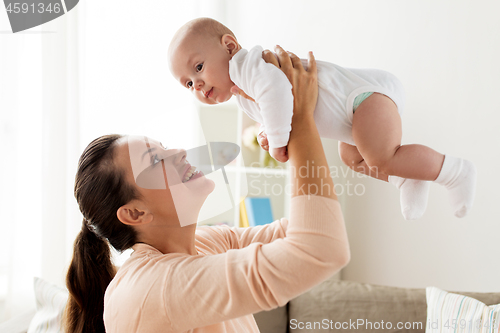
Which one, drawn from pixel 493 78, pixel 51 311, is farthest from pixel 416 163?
pixel 51 311

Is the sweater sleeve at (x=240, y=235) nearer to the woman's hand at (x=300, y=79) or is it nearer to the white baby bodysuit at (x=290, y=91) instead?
the white baby bodysuit at (x=290, y=91)

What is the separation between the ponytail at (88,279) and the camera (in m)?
1.10

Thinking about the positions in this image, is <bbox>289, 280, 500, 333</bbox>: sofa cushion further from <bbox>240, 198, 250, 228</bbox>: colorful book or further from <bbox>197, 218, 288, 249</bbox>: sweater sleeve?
<bbox>197, 218, 288, 249</bbox>: sweater sleeve

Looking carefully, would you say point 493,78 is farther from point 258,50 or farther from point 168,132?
point 168,132

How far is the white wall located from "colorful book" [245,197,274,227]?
1.76 feet

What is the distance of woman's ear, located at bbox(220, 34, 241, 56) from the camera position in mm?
928

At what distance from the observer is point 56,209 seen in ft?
6.63

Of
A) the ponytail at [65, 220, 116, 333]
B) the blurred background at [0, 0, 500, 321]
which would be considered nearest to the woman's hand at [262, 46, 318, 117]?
the ponytail at [65, 220, 116, 333]

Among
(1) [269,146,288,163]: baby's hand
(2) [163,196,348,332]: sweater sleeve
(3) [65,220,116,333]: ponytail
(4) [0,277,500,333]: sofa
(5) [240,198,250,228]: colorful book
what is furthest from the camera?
(5) [240,198,250,228]: colorful book

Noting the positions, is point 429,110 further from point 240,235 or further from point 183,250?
point 183,250

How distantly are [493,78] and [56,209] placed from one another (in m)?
2.15

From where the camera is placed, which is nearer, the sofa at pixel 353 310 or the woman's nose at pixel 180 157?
the woman's nose at pixel 180 157

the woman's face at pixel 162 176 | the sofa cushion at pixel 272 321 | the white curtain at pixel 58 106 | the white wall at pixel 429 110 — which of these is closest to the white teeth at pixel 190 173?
the woman's face at pixel 162 176

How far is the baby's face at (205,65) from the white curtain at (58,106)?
93 cm
